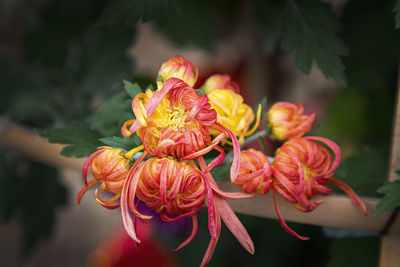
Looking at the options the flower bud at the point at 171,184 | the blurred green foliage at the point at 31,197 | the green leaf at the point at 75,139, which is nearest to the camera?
the flower bud at the point at 171,184

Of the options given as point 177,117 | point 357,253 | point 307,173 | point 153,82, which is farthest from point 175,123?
point 153,82

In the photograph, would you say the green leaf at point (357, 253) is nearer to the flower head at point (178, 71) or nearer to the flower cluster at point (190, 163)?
the flower cluster at point (190, 163)

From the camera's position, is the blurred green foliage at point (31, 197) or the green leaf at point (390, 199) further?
the blurred green foliage at point (31, 197)

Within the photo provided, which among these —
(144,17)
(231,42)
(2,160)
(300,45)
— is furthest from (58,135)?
(231,42)

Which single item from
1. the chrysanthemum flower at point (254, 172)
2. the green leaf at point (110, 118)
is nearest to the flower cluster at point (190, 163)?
the chrysanthemum flower at point (254, 172)

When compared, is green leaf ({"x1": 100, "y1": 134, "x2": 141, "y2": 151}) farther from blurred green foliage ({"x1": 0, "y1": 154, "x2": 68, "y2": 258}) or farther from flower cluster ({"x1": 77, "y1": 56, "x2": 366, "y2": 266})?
blurred green foliage ({"x1": 0, "y1": 154, "x2": 68, "y2": 258})

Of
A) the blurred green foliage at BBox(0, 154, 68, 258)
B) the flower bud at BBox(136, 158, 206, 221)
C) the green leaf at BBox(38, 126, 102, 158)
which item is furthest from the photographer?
the blurred green foliage at BBox(0, 154, 68, 258)

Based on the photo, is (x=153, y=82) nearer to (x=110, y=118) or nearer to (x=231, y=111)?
(x=110, y=118)

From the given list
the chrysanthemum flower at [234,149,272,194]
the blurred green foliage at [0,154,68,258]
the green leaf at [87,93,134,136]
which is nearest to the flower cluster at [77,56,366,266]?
the chrysanthemum flower at [234,149,272,194]

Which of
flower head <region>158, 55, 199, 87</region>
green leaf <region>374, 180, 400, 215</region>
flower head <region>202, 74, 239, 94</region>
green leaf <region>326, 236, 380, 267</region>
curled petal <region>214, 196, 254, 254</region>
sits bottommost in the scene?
green leaf <region>326, 236, 380, 267</region>
